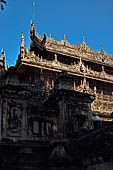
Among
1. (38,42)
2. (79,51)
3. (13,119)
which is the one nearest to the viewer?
(13,119)

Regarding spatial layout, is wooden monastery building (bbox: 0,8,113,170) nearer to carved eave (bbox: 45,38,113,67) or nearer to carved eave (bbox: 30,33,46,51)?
carved eave (bbox: 30,33,46,51)

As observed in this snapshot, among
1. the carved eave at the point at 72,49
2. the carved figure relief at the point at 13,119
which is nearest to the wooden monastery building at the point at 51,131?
the carved figure relief at the point at 13,119

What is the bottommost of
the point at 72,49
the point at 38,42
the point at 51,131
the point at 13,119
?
the point at 51,131

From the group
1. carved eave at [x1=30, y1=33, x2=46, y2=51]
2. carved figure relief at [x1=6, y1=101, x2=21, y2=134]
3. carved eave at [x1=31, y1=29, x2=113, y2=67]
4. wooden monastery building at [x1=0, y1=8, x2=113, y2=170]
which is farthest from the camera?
carved eave at [x1=31, y1=29, x2=113, y2=67]

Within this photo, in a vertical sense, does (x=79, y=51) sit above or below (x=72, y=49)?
below

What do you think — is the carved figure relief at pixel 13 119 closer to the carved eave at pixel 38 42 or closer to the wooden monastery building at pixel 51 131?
the wooden monastery building at pixel 51 131

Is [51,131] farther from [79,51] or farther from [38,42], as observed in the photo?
[79,51]

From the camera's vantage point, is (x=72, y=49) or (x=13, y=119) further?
(x=72, y=49)

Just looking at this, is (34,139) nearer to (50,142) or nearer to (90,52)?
(50,142)

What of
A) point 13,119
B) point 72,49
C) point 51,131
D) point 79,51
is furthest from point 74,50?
point 13,119

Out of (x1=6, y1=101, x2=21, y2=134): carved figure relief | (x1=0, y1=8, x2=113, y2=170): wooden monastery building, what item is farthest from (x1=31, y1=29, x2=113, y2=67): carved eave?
(x1=6, y1=101, x2=21, y2=134): carved figure relief

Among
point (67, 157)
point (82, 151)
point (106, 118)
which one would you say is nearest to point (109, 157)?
point (82, 151)

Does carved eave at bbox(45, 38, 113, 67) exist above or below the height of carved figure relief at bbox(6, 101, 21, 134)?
above

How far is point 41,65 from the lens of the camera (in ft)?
78.9
